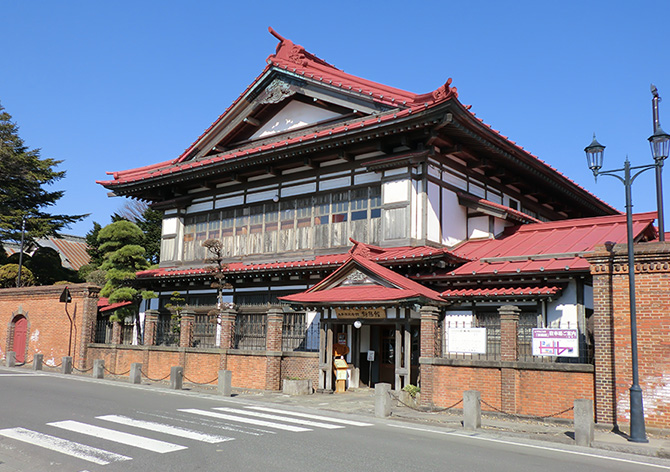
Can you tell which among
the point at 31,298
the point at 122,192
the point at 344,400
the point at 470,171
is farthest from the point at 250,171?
the point at 31,298

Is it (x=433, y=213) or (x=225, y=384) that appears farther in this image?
(x=433, y=213)

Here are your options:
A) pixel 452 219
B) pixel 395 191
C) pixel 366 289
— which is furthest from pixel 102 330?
pixel 452 219

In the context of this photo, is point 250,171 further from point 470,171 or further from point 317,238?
point 470,171

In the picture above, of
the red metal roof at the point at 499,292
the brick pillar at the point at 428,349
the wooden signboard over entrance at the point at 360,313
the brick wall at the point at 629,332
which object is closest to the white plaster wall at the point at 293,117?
the wooden signboard over entrance at the point at 360,313

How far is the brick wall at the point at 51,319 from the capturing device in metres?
26.2

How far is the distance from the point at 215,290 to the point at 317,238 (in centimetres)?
507

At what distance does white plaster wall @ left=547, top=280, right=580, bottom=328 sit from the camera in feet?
52.5

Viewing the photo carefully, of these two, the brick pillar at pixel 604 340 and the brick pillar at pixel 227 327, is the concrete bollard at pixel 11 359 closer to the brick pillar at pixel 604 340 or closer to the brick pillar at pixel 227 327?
the brick pillar at pixel 227 327

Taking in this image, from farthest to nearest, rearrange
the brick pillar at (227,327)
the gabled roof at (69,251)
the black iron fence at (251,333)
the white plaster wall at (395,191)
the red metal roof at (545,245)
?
the gabled roof at (69,251) → the black iron fence at (251,333) → the brick pillar at (227,327) → the white plaster wall at (395,191) → the red metal roof at (545,245)

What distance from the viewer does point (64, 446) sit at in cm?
909

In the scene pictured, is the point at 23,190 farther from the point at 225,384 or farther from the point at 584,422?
the point at 584,422

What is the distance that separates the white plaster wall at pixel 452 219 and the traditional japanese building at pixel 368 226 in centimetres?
7

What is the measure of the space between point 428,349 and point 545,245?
18.4ft

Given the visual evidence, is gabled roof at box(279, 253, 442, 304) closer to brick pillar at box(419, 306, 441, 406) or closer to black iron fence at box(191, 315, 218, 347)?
brick pillar at box(419, 306, 441, 406)
